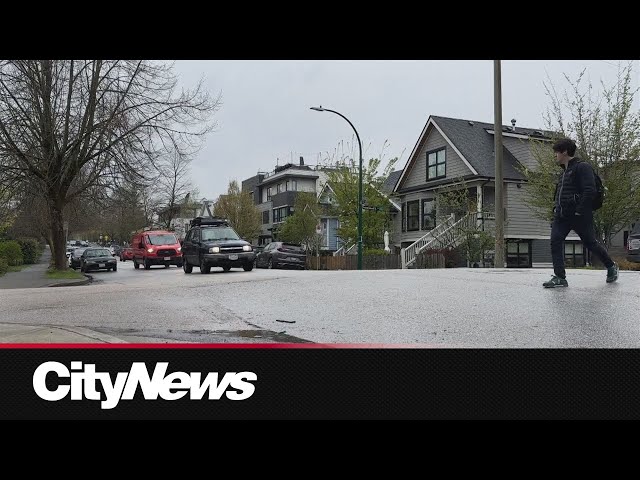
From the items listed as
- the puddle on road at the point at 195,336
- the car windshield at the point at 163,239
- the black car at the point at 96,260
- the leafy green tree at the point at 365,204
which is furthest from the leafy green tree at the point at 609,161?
the leafy green tree at the point at 365,204

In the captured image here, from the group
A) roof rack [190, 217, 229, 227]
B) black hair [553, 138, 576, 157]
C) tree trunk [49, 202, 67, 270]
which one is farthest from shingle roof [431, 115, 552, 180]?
roof rack [190, 217, 229, 227]

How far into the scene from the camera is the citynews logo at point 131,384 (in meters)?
1.75

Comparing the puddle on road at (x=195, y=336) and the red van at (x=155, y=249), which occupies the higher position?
the red van at (x=155, y=249)

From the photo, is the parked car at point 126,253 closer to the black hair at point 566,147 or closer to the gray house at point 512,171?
the gray house at point 512,171

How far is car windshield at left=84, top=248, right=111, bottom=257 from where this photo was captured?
14.8 ft

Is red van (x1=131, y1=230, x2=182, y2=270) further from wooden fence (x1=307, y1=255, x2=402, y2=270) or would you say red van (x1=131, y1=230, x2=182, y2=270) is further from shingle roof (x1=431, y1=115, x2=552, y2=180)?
wooden fence (x1=307, y1=255, x2=402, y2=270)

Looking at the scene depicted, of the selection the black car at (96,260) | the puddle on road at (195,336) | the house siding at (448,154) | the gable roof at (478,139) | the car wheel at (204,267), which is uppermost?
the house siding at (448,154)

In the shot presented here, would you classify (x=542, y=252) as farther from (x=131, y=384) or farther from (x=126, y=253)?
(x=126, y=253)

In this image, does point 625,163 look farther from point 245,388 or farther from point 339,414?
point 245,388

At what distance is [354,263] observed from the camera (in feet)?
45.0

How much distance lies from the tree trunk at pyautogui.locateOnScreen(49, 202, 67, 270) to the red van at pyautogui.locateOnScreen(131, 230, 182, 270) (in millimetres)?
1637

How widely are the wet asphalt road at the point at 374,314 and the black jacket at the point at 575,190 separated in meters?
0.29
